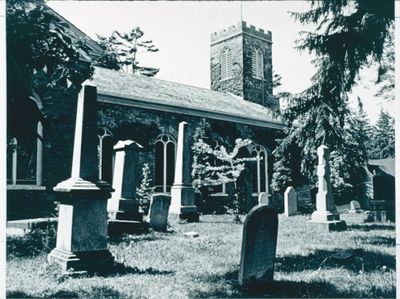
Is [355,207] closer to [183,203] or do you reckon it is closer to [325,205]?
[325,205]

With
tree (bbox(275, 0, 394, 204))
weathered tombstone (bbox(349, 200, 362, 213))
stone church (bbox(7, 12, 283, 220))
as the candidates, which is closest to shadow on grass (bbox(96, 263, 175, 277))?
stone church (bbox(7, 12, 283, 220))

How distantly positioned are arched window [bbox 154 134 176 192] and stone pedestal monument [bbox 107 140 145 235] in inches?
191

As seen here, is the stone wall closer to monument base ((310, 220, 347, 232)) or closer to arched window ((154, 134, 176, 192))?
arched window ((154, 134, 176, 192))

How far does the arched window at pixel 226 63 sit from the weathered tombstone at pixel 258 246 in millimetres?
19376

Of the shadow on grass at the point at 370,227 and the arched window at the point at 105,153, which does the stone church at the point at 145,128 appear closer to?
the arched window at the point at 105,153

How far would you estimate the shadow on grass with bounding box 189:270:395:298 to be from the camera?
4.14 metres

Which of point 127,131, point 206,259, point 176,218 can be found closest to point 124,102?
point 127,131

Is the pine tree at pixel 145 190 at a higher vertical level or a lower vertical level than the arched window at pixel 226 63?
lower

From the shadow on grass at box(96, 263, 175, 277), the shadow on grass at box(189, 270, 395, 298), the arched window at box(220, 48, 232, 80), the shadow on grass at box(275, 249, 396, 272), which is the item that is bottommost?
the shadow on grass at box(189, 270, 395, 298)

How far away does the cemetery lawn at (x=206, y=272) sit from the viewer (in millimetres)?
4168

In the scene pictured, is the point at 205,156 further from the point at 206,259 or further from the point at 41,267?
the point at 41,267

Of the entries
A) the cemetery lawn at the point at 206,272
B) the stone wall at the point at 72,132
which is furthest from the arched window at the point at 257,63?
the cemetery lawn at the point at 206,272

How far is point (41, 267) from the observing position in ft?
15.7

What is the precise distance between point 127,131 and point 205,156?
3.53 meters
